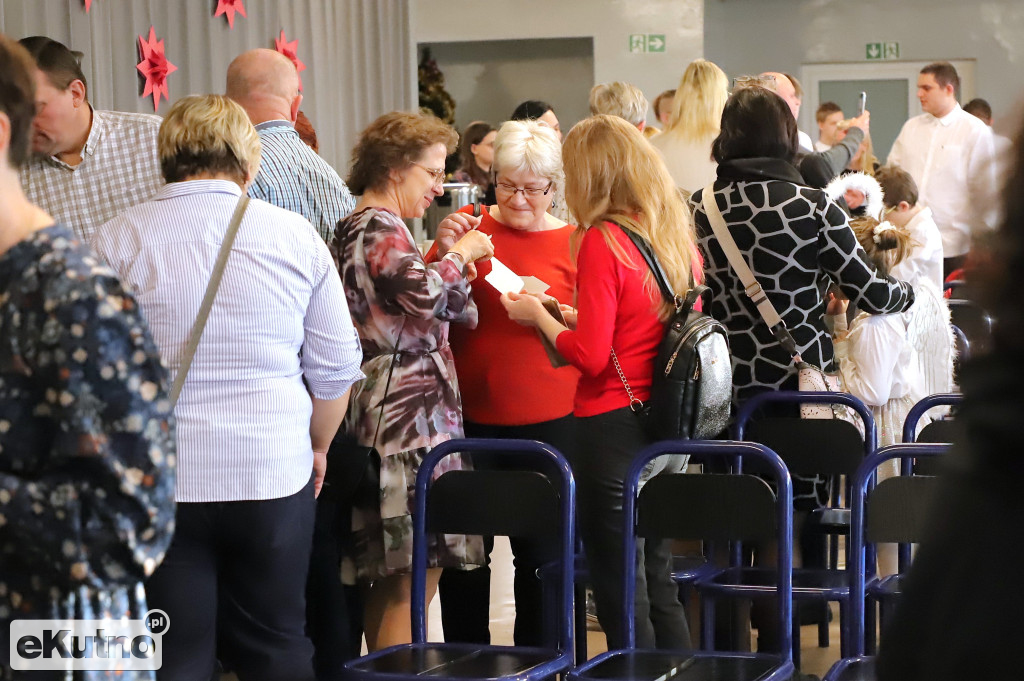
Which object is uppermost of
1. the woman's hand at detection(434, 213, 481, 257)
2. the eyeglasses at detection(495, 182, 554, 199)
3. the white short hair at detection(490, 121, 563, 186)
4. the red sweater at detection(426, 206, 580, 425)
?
the white short hair at detection(490, 121, 563, 186)

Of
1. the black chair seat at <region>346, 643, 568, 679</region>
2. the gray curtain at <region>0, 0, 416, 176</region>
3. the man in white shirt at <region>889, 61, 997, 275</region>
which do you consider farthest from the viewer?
the man in white shirt at <region>889, 61, 997, 275</region>

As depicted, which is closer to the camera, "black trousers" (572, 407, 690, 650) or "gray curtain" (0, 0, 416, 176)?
"black trousers" (572, 407, 690, 650)

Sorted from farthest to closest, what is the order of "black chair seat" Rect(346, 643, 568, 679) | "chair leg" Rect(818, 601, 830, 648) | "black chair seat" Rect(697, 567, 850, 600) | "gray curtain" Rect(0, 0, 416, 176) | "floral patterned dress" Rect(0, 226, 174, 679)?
"gray curtain" Rect(0, 0, 416, 176)
"chair leg" Rect(818, 601, 830, 648)
"black chair seat" Rect(697, 567, 850, 600)
"black chair seat" Rect(346, 643, 568, 679)
"floral patterned dress" Rect(0, 226, 174, 679)

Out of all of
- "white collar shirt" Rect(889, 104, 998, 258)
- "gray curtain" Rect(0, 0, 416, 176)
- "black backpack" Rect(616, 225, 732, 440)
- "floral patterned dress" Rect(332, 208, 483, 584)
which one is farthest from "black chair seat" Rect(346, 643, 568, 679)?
"white collar shirt" Rect(889, 104, 998, 258)

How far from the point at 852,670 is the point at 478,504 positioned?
2.86 feet

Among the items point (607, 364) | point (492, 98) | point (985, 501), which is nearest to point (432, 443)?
point (607, 364)

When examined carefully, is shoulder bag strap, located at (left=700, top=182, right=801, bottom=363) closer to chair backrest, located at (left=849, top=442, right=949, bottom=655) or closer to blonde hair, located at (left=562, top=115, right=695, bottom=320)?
blonde hair, located at (left=562, top=115, right=695, bottom=320)

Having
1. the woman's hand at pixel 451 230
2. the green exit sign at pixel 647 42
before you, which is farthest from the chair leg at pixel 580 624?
the green exit sign at pixel 647 42

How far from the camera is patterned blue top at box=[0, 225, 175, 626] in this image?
4.54 ft

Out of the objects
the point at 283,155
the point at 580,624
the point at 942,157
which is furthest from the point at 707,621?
the point at 942,157

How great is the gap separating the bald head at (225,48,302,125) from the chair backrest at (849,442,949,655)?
2.15 meters

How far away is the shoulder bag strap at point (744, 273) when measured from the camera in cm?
Result: 334

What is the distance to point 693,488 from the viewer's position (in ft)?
8.55

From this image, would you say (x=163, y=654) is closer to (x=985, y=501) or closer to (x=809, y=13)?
(x=985, y=501)
